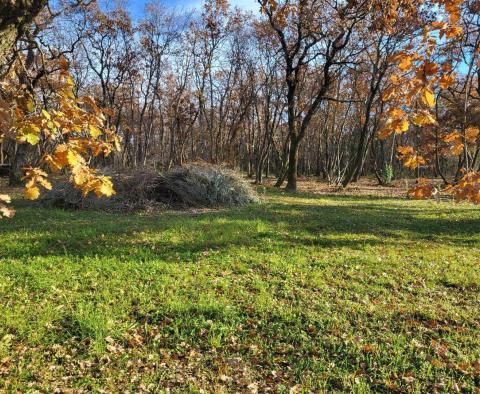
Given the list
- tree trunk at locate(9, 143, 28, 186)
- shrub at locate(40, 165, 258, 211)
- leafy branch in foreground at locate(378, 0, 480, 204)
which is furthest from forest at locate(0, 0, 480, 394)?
tree trunk at locate(9, 143, 28, 186)

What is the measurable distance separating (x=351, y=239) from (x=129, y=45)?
76.9ft

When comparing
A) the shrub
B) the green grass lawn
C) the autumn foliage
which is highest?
the autumn foliage

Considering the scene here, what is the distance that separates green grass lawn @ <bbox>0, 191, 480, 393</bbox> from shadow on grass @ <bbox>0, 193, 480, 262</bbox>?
6 centimetres

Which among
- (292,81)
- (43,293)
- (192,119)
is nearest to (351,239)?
(43,293)

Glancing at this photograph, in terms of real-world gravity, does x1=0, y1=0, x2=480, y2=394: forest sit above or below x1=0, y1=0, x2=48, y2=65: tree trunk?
below

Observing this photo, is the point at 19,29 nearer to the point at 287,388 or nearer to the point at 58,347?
the point at 58,347

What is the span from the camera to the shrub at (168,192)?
997 centimetres

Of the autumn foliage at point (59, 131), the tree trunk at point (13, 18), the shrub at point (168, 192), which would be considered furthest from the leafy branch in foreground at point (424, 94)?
the shrub at point (168, 192)

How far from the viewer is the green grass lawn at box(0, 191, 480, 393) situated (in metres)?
3.14

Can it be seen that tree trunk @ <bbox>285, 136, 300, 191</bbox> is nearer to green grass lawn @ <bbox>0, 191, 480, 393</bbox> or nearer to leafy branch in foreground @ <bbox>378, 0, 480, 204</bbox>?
green grass lawn @ <bbox>0, 191, 480, 393</bbox>

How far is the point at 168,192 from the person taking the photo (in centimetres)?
1122

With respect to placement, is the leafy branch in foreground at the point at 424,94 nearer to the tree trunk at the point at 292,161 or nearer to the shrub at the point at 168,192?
the shrub at the point at 168,192

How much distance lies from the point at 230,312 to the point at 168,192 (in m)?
7.63

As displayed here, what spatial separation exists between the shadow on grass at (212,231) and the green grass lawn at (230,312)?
61mm
